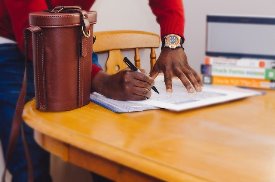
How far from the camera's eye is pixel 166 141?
2.65 ft

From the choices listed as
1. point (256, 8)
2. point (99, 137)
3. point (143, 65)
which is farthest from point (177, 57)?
point (256, 8)

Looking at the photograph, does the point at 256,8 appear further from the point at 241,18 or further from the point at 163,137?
the point at 163,137

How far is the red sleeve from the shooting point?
1396mm

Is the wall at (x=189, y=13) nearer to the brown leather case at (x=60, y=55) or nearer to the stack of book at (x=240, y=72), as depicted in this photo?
the stack of book at (x=240, y=72)

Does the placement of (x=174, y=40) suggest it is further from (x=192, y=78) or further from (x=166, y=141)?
(x=166, y=141)

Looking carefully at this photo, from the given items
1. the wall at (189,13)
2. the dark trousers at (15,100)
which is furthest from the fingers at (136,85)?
the wall at (189,13)

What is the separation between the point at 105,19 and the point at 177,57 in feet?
3.09

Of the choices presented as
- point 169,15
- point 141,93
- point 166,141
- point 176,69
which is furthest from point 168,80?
point 166,141

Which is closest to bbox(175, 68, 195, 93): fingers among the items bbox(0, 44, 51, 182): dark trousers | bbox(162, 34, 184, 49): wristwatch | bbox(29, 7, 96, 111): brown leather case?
bbox(162, 34, 184, 49): wristwatch

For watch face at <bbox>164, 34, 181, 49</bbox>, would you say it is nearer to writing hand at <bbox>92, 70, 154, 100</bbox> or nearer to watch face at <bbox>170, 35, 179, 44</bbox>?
watch face at <bbox>170, 35, 179, 44</bbox>

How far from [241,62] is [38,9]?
22.8 inches

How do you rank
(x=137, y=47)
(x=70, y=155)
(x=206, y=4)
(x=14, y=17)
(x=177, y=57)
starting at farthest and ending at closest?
1. (x=206, y=4)
2. (x=137, y=47)
3. (x=177, y=57)
4. (x=14, y=17)
5. (x=70, y=155)

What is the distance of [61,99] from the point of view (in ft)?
3.22

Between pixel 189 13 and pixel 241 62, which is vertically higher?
pixel 189 13
